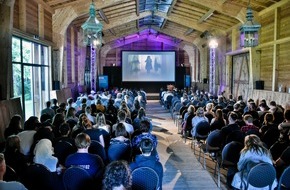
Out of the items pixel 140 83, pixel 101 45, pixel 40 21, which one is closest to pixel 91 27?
pixel 40 21

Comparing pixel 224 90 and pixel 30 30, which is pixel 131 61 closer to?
pixel 224 90

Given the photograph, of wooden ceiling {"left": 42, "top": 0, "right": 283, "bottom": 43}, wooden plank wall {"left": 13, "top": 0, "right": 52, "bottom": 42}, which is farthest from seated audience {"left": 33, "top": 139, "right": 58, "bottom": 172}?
wooden ceiling {"left": 42, "top": 0, "right": 283, "bottom": 43}

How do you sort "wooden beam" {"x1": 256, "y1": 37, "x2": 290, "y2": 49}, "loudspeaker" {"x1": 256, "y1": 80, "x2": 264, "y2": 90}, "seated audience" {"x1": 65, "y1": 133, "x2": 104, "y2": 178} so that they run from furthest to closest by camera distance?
"loudspeaker" {"x1": 256, "y1": 80, "x2": 264, "y2": 90}
"wooden beam" {"x1": 256, "y1": 37, "x2": 290, "y2": 49}
"seated audience" {"x1": 65, "y1": 133, "x2": 104, "y2": 178}

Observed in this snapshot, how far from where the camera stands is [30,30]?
10539 mm

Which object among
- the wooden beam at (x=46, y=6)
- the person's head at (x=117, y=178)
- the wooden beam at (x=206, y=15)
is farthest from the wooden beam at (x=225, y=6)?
the person's head at (x=117, y=178)

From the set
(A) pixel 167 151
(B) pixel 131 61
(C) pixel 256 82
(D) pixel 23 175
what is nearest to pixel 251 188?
(D) pixel 23 175

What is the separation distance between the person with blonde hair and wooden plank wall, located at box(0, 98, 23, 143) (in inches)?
209

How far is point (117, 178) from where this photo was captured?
2.73 m

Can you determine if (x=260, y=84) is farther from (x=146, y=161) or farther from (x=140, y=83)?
(x=140, y=83)

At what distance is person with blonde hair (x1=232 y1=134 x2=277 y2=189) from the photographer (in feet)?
14.6

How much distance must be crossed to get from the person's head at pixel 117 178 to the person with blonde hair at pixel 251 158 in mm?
2234

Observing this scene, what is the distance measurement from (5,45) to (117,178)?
229 inches

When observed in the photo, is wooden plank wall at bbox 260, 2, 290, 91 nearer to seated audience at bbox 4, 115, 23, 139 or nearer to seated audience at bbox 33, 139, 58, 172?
seated audience at bbox 4, 115, 23, 139

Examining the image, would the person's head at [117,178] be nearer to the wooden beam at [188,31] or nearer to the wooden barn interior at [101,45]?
the wooden barn interior at [101,45]
